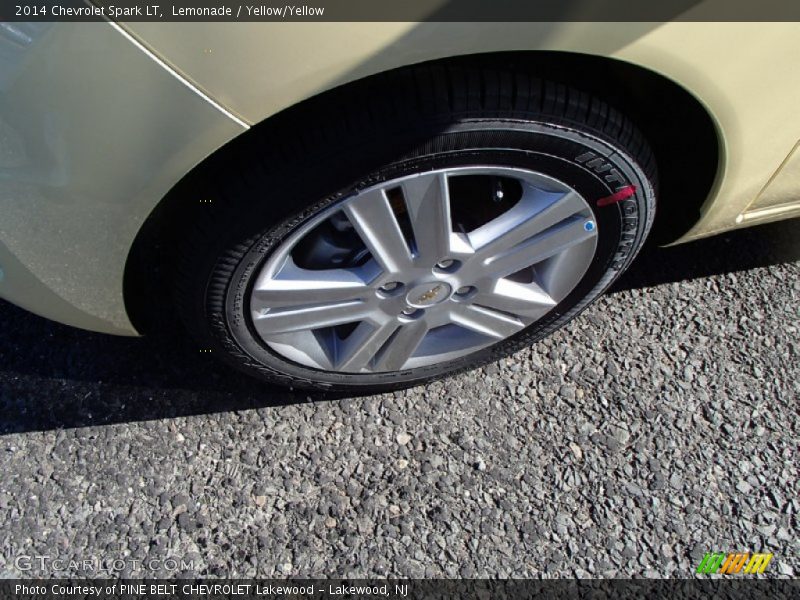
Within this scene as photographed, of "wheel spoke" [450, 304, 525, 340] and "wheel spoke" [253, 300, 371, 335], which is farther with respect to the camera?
"wheel spoke" [450, 304, 525, 340]

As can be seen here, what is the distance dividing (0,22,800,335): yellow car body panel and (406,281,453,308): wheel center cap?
586mm

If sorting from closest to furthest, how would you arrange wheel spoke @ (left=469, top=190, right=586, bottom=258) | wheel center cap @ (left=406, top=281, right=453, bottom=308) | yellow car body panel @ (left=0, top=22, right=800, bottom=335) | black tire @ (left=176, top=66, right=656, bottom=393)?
yellow car body panel @ (left=0, top=22, right=800, bottom=335), black tire @ (left=176, top=66, right=656, bottom=393), wheel spoke @ (left=469, top=190, right=586, bottom=258), wheel center cap @ (left=406, top=281, right=453, bottom=308)

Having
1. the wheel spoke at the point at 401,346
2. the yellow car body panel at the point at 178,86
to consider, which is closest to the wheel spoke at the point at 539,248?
the wheel spoke at the point at 401,346

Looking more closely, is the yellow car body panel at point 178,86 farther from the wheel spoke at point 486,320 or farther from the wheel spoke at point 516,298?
the wheel spoke at point 486,320

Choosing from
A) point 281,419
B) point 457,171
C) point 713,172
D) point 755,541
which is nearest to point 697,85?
point 713,172

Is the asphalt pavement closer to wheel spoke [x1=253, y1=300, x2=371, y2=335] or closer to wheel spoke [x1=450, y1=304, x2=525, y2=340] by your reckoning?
wheel spoke [x1=450, y1=304, x2=525, y2=340]

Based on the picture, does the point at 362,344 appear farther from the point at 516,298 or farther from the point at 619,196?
the point at 619,196

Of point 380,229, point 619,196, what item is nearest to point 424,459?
point 380,229

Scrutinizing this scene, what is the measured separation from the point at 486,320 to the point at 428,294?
0.21 m

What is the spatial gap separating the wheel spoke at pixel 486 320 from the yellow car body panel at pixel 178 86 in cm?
64

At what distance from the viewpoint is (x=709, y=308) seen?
88.8 inches

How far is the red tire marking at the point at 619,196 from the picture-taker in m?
1.62

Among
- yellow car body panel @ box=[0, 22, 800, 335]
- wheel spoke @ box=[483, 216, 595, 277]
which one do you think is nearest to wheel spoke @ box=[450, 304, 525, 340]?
wheel spoke @ box=[483, 216, 595, 277]

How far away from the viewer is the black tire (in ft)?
4.50
